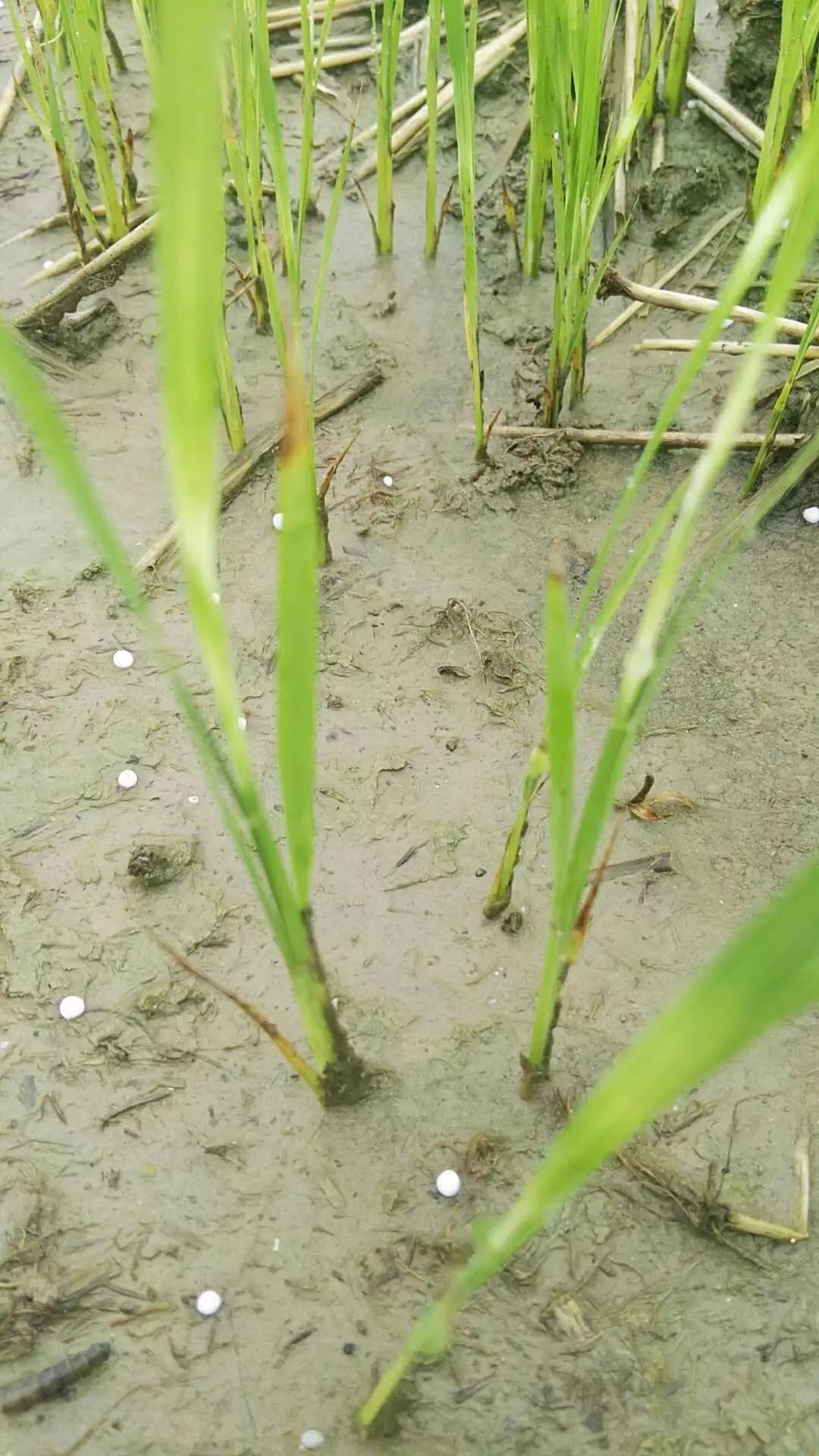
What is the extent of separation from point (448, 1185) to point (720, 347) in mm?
1282

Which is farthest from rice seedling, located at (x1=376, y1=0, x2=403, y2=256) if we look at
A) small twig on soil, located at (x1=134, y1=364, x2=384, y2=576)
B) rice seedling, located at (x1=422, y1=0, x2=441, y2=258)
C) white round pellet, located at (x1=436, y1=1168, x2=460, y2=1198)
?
white round pellet, located at (x1=436, y1=1168, x2=460, y2=1198)

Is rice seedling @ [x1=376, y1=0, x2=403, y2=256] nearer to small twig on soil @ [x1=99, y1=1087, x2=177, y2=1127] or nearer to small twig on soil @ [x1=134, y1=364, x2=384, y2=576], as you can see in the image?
small twig on soil @ [x1=134, y1=364, x2=384, y2=576]

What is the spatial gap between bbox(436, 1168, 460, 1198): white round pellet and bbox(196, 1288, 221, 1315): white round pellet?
0.24m

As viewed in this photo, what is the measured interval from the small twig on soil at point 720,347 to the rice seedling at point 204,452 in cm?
121

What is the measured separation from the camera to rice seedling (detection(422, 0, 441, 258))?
157 cm

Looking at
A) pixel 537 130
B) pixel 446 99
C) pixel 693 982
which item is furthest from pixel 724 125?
pixel 693 982

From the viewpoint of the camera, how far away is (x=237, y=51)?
1.38 m

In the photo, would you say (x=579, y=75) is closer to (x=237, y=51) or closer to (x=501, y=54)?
(x=237, y=51)

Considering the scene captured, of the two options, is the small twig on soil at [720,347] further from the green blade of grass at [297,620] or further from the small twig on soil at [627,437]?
the green blade of grass at [297,620]

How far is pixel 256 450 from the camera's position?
70.7 inches

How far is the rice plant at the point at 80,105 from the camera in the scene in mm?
1735

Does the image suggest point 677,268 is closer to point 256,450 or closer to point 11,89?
point 256,450

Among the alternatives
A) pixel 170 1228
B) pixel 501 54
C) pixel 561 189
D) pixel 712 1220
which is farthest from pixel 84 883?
pixel 501 54

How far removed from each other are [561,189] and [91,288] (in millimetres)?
899
